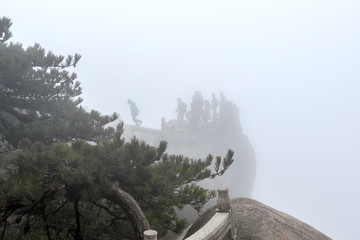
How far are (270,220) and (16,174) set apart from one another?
5226 mm

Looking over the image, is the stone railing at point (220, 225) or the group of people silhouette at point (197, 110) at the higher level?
the group of people silhouette at point (197, 110)

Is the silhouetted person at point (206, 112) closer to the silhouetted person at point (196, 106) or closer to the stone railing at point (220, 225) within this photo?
the silhouetted person at point (196, 106)

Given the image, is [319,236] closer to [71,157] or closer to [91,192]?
[91,192]

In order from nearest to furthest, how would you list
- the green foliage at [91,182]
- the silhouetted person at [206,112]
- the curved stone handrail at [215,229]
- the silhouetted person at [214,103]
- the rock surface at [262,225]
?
the curved stone handrail at [215,229] < the green foliage at [91,182] < the rock surface at [262,225] < the silhouetted person at [206,112] < the silhouetted person at [214,103]

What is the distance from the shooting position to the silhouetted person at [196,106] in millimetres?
32406

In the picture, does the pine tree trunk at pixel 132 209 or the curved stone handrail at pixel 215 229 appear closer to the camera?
the curved stone handrail at pixel 215 229

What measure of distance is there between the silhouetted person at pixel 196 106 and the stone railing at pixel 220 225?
2702cm

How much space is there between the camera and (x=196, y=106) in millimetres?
32625

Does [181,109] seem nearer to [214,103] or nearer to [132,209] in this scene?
[214,103]

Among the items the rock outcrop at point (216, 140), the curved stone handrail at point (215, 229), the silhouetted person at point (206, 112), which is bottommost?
the rock outcrop at point (216, 140)

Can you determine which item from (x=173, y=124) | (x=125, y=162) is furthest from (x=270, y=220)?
(x=173, y=124)

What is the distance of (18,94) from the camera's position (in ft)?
28.5

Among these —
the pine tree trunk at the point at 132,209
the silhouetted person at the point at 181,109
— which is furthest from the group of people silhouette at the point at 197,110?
the pine tree trunk at the point at 132,209

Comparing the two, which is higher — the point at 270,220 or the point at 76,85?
the point at 76,85
